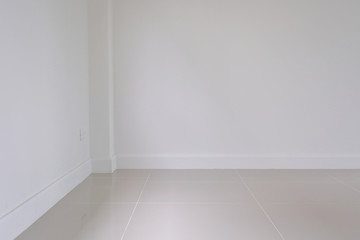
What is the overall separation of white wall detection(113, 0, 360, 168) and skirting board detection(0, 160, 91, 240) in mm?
762

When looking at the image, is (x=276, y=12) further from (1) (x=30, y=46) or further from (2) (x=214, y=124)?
(1) (x=30, y=46)

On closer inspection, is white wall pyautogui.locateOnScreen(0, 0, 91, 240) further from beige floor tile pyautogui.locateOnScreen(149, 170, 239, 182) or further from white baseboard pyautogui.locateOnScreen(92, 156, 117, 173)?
beige floor tile pyautogui.locateOnScreen(149, 170, 239, 182)

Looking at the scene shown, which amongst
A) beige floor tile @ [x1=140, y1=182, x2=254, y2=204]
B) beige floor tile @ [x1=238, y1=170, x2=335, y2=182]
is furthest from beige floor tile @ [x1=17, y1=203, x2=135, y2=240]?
beige floor tile @ [x1=238, y1=170, x2=335, y2=182]

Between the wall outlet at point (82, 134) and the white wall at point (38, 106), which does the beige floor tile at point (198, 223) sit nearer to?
the white wall at point (38, 106)

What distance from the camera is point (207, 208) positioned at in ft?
6.36

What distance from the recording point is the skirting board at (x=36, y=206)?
1.49 metres

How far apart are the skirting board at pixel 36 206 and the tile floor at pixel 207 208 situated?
0.04 m

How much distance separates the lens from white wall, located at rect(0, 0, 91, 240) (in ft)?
4.96

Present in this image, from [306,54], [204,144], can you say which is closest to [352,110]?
[306,54]

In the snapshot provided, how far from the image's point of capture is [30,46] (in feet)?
5.72

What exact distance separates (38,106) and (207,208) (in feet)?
4.05

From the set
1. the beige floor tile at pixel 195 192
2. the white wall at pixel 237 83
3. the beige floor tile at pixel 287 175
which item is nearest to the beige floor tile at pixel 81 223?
the beige floor tile at pixel 195 192

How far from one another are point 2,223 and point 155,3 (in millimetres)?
2305

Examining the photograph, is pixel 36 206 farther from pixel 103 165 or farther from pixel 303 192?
pixel 303 192
